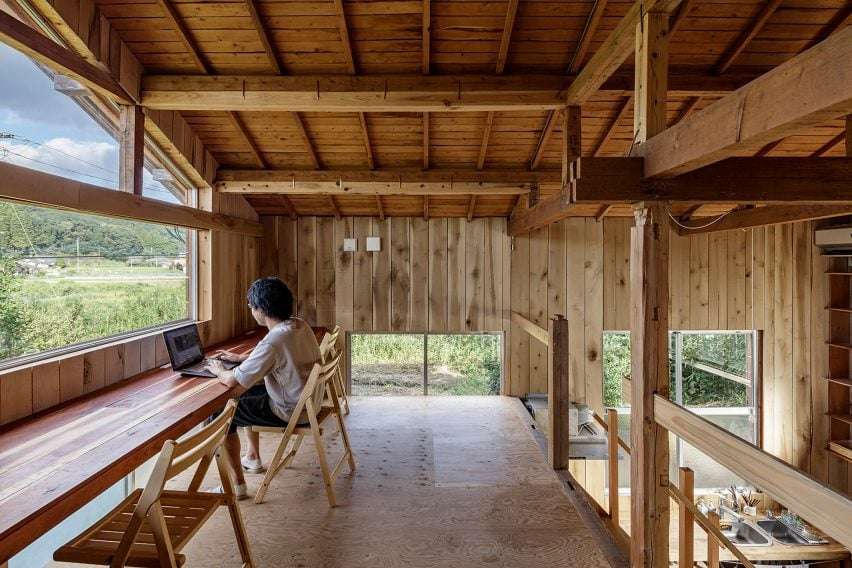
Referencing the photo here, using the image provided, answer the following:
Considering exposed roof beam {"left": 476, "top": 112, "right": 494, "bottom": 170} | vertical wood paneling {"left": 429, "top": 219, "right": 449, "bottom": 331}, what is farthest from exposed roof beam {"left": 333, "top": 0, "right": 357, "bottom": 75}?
vertical wood paneling {"left": 429, "top": 219, "right": 449, "bottom": 331}

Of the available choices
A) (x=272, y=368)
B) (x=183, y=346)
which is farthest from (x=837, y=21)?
(x=183, y=346)

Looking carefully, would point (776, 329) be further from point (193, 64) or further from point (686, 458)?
point (193, 64)

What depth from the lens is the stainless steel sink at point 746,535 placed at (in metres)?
5.72

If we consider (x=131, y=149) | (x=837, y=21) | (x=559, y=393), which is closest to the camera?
(x=837, y=21)

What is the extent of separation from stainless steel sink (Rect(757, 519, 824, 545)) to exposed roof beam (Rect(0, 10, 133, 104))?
25.9 ft

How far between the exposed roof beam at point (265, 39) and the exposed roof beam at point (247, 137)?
34.9 inches

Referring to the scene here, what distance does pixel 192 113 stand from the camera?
4.30 metres

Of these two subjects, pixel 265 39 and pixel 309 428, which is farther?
pixel 265 39

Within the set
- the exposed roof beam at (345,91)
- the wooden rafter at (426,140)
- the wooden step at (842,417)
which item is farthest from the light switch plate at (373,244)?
the wooden step at (842,417)

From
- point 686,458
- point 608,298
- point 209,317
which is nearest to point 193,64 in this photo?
point 209,317

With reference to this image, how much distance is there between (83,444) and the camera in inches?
82.2

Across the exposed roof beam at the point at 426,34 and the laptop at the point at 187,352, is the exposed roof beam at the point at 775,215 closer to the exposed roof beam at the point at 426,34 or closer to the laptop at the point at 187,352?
the exposed roof beam at the point at 426,34

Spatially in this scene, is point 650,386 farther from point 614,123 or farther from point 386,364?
point 386,364

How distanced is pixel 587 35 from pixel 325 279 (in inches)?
162
